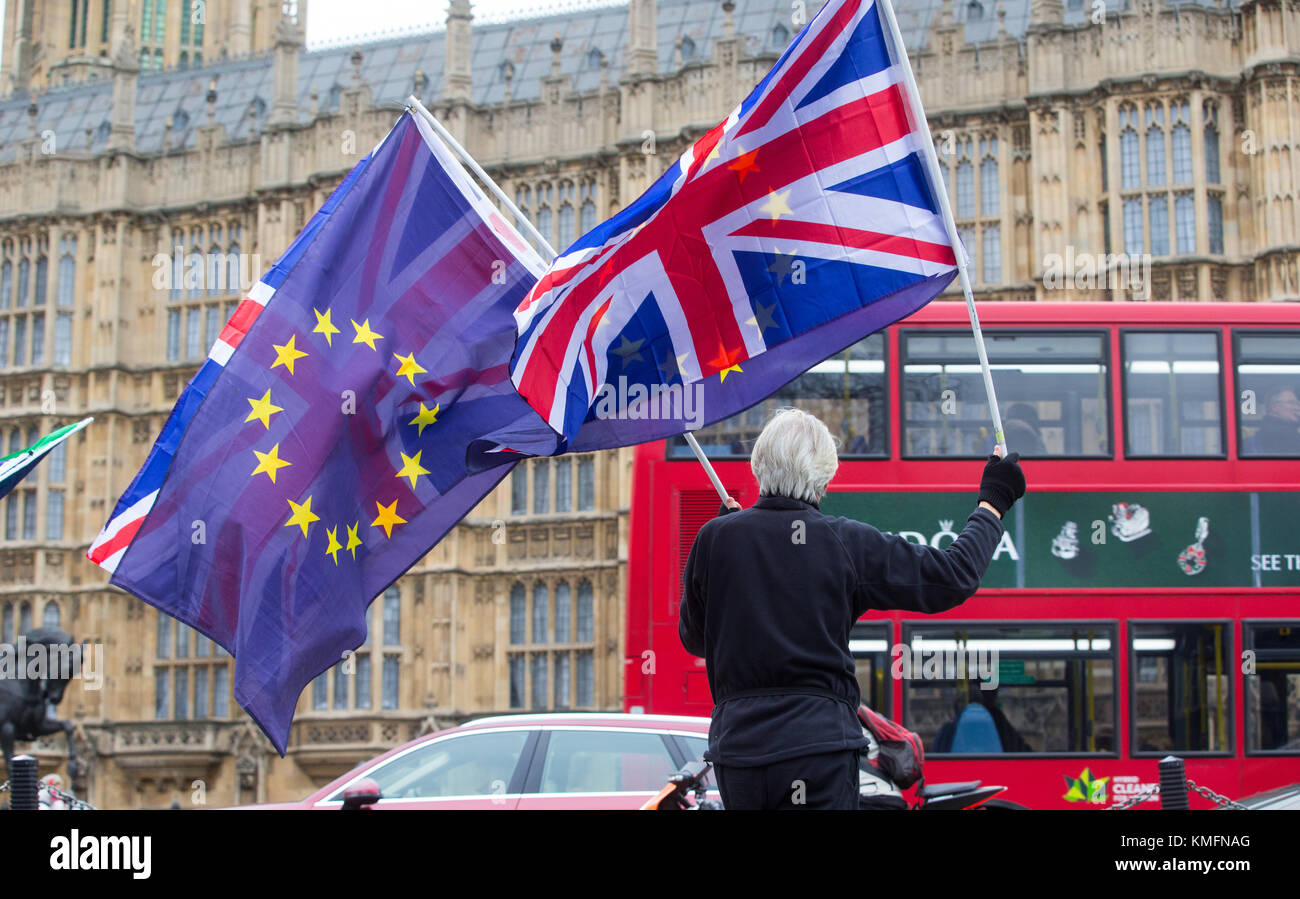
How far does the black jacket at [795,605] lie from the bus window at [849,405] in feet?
26.1

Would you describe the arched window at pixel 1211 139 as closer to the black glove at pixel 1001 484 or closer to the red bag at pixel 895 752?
the red bag at pixel 895 752

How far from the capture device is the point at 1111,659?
11688mm

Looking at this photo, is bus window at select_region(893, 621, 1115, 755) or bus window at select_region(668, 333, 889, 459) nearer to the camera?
bus window at select_region(893, 621, 1115, 755)

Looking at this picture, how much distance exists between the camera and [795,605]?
399 cm

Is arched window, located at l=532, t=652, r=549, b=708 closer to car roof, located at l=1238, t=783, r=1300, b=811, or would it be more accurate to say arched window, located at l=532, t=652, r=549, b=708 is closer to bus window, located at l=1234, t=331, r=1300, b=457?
bus window, located at l=1234, t=331, r=1300, b=457

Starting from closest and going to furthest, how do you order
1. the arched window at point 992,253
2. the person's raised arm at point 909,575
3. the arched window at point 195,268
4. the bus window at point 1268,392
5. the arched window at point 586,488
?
the person's raised arm at point 909,575 → the bus window at point 1268,392 → the arched window at point 992,253 → the arched window at point 586,488 → the arched window at point 195,268

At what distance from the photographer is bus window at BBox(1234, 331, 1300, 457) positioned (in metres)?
12.0

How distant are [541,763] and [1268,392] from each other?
6.81 meters

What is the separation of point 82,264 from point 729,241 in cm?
2718

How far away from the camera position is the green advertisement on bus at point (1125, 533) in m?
11.8

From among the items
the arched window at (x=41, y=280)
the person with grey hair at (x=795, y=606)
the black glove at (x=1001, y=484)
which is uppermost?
the arched window at (x=41, y=280)

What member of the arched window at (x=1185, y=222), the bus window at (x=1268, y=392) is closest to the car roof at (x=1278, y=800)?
the bus window at (x=1268, y=392)

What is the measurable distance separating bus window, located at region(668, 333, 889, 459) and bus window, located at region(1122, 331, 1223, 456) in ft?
6.08

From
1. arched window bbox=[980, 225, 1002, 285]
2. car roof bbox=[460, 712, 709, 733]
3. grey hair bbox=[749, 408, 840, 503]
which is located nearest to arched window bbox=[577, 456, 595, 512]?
arched window bbox=[980, 225, 1002, 285]
